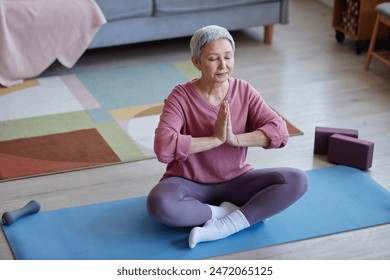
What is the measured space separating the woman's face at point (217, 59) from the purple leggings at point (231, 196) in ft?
1.33

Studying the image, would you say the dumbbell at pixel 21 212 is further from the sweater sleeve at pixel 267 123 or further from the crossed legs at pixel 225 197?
the sweater sleeve at pixel 267 123

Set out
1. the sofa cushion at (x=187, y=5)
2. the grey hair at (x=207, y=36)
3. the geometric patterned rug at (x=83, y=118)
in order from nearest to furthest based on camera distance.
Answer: the grey hair at (x=207, y=36) → the geometric patterned rug at (x=83, y=118) → the sofa cushion at (x=187, y=5)

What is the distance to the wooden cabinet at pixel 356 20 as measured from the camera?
4.71m

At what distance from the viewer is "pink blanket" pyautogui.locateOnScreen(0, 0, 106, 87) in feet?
13.7

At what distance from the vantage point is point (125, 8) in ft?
14.6

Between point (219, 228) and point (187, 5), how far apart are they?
2059 millimetres

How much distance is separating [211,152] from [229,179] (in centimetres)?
14

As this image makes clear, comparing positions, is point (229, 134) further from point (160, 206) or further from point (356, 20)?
point (356, 20)

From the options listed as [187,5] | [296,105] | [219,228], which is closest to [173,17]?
[187,5]

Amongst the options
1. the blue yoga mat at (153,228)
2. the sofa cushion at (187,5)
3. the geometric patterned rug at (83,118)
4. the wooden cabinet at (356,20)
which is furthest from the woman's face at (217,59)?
the wooden cabinet at (356,20)

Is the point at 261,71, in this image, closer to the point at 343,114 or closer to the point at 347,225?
the point at 343,114
